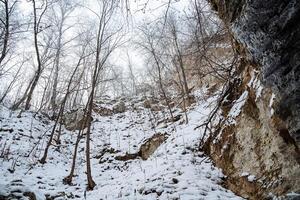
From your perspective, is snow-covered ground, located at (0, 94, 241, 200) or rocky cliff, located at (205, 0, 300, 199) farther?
snow-covered ground, located at (0, 94, 241, 200)

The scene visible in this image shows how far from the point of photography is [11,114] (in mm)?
15883

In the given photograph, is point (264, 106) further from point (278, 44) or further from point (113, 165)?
point (113, 165)

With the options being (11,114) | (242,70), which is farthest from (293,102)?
(11,114)

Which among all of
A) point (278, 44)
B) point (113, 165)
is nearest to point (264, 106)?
point (278, 44)

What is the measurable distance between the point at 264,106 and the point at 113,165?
30.7 feet

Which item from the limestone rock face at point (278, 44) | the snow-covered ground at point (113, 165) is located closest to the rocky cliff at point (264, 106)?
the limestone rock face at point (278, 44)

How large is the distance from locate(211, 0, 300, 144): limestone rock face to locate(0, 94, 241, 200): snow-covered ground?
4.06ft

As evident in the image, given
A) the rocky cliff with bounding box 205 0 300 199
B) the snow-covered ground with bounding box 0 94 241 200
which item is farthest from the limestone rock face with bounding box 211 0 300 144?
the snow-covered ground with bounding box 0 94 241 200

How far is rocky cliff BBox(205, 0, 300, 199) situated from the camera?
2871 millimetres

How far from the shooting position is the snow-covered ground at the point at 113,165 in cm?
766

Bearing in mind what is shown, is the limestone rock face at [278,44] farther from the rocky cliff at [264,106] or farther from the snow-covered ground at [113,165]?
the snow-covered ground at [113,165]

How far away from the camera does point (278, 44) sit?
9.57 feet

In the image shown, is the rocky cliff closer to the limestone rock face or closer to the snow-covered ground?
the limestone rock face

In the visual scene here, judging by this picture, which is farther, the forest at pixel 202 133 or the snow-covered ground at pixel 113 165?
the snow-covered ground at pixel 113 165
